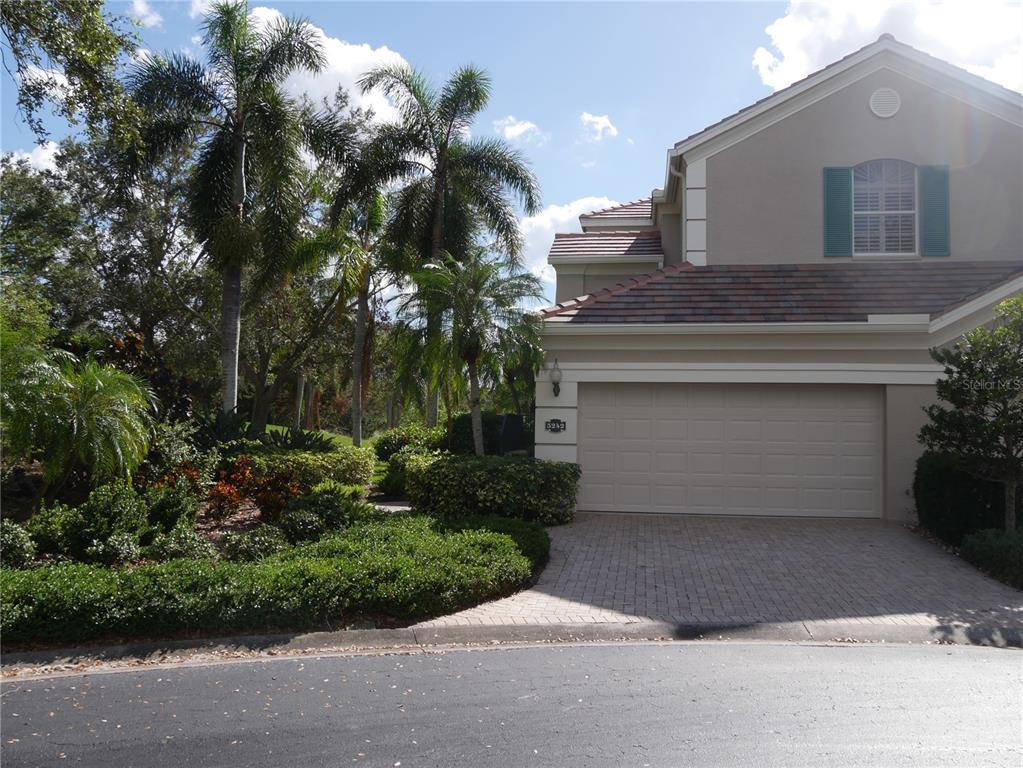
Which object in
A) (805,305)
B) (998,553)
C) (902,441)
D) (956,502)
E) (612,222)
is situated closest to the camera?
(998,553)

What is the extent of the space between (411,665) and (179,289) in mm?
24523

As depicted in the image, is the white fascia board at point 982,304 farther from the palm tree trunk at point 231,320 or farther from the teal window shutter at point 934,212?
the palm tree trunk at point 231,320

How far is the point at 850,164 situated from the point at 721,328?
4.20m

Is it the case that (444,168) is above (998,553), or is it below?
above

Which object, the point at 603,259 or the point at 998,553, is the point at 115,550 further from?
the point at 603,259

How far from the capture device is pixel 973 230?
1466 centimetres

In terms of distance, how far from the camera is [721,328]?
44.2ft

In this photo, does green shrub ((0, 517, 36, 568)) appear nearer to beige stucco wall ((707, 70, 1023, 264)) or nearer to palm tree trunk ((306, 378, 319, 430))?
beige stucco wall ((707, 70, 1023, 264))

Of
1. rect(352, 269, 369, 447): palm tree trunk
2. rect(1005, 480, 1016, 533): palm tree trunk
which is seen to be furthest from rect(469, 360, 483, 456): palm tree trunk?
rect(352, 269, 369, 447): palm tree trunk

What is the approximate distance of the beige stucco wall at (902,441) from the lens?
1311 cm

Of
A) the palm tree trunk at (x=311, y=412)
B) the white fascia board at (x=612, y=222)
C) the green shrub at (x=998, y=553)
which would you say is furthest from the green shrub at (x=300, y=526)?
the palm tree trunk at (x=311, y=412)

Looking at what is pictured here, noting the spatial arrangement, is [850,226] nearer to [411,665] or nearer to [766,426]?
[766,426]

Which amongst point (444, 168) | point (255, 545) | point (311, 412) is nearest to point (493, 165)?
point (444, 168)

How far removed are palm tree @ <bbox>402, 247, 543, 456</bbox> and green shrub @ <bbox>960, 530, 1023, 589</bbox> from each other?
6.67 metres
